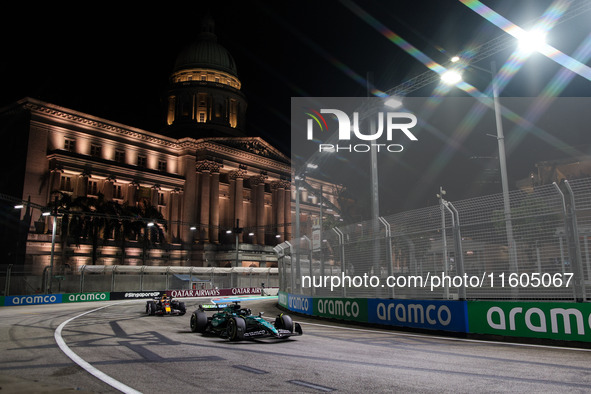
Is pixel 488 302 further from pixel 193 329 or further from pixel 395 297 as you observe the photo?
pixel 193 329

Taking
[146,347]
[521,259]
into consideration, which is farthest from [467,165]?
[146,347]

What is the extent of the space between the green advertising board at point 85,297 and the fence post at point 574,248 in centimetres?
3601

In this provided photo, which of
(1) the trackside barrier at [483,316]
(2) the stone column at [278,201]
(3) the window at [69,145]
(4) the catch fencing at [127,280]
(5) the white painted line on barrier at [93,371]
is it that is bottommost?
(5) the white painted line on barrier at [93,371]

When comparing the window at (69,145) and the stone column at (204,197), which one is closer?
the window at (69,145)

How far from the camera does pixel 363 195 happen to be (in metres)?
60.6

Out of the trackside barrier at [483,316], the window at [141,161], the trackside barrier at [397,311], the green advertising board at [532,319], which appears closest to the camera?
the green advertising board at [532,319]

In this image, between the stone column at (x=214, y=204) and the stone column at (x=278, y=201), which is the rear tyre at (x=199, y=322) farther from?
the stone column at (x=278, y=201)

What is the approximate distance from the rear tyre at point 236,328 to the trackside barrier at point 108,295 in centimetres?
2744

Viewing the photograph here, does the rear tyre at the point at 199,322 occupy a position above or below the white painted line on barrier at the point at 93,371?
above

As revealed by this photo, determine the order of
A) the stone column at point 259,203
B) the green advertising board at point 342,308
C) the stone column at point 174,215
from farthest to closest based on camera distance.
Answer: the stone column at point 259,203, the stone column at point 174,215, the green advertising board at point 342,308

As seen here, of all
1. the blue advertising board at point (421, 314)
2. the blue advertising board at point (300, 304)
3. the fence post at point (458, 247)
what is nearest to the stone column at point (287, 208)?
the blue advertising board at point (300, 304)

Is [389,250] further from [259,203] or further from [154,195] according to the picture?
[259,203]

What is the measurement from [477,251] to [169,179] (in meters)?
62.5

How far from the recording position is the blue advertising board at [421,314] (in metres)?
12.4
